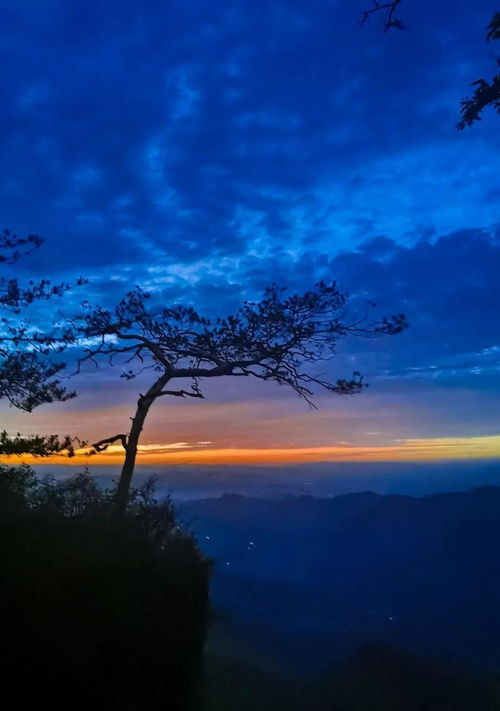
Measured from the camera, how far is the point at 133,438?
17188mm

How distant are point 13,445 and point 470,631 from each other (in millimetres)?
163040

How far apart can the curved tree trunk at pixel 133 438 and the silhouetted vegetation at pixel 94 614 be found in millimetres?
2325

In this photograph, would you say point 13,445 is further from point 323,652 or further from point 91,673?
point 323,652

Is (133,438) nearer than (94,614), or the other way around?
(94,614)

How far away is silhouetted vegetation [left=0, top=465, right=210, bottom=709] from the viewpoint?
25.0ft

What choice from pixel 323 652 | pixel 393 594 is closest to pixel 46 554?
pixel 323 652

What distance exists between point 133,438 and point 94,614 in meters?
8.74

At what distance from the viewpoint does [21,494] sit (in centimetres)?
1588

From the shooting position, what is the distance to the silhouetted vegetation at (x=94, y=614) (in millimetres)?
7605

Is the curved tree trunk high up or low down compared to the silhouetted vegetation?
up

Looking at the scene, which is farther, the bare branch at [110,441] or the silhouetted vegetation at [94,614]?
the bare branch at [110,441]

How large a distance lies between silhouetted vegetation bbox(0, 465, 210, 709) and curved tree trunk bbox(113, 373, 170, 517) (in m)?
2.32

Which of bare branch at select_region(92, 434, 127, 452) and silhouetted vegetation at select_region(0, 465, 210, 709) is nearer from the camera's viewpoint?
silhouetted vegetation at select_region(0, 465, 210, 709)

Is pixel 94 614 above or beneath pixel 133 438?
beneath
